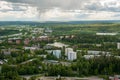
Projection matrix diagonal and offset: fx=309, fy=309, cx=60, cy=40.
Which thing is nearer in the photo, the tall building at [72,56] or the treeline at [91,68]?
the treeline at [91,68]

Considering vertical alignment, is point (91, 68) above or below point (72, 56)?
above

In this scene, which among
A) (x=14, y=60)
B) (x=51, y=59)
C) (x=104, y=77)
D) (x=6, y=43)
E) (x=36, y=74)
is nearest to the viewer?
(x=104, y=77)

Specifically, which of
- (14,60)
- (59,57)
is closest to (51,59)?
(59,57)

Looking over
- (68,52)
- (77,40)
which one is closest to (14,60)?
(68,52)

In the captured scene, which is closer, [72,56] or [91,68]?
[91,68]

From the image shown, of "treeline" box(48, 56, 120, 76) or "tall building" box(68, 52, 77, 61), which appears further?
"tall building" box(68, 52, 77, 61)

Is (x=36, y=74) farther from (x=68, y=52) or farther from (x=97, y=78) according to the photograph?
(x=68, y=52)

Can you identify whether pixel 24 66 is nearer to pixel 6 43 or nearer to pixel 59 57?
pixel 59 57

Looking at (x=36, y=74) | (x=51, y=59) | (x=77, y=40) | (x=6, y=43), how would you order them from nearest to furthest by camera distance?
(x=36, y=74), (x=51, y=59), (x=6, y=43), (x=77, y=40)

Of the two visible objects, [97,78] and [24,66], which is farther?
[24,66]
